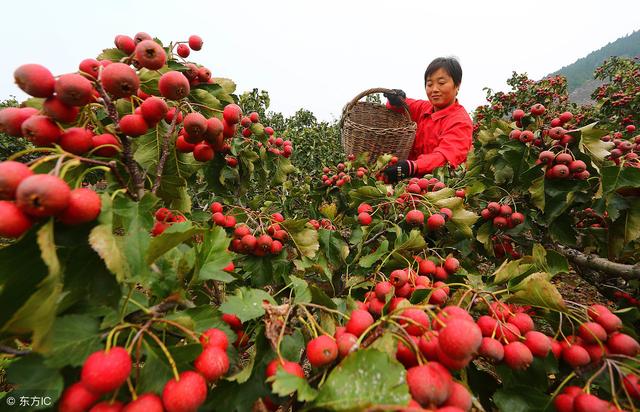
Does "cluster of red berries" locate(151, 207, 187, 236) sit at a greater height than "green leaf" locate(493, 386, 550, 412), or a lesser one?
greater

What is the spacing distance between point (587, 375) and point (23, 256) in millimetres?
1802

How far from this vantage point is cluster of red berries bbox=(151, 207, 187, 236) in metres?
1.48

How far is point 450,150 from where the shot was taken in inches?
177

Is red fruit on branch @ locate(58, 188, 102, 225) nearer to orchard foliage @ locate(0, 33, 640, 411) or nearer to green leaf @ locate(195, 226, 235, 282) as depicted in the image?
orchard foliage @ locate(0, 33, 640, 411)

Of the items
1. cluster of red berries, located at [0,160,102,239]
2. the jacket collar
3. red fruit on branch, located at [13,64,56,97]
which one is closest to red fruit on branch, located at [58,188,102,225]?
cluster of red berries, located at [0,160,102,239]

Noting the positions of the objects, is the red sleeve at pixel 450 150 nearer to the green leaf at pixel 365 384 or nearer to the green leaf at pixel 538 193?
the green leaf at pixel 538 193

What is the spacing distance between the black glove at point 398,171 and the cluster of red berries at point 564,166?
1.76m

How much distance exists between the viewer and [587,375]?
3.67ft

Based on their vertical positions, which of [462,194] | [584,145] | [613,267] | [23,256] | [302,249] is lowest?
[613,267]

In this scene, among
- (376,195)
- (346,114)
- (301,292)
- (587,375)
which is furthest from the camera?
(346,114)

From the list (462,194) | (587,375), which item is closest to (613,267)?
(462,194)

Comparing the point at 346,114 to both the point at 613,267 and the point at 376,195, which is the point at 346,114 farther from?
the point at 613,267

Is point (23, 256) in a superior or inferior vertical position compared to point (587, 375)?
superior

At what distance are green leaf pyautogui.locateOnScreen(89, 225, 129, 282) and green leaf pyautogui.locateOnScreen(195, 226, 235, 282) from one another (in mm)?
398
